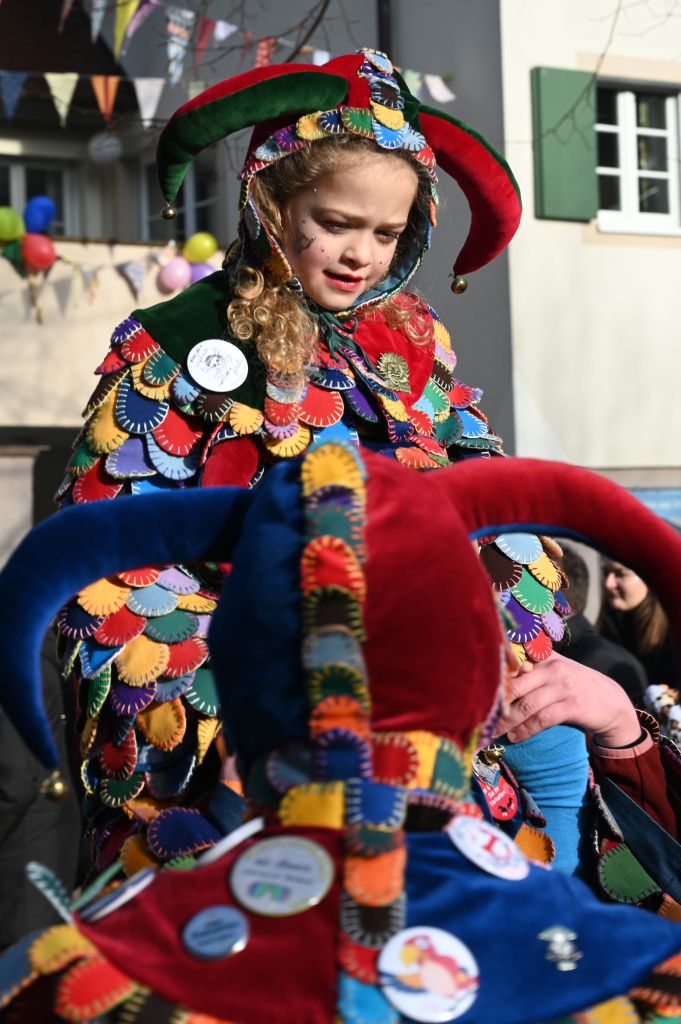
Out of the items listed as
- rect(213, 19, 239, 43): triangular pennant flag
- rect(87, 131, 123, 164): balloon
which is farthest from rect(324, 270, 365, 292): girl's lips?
rect(87, 131, 123, 164): balloon

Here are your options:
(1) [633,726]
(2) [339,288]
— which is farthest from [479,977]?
(2) [339,288]

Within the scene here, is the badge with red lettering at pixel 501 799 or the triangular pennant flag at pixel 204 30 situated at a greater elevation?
the triangular pennant flag at pixel 204 30

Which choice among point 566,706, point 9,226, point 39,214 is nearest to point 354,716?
point 566,706

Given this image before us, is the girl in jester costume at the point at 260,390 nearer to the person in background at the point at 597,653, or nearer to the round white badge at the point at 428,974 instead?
the round white badge at the point at 428,974

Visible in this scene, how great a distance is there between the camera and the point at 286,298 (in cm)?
177

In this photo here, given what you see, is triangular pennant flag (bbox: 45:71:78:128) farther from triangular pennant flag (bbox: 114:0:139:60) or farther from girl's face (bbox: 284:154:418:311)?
girl's face (bbox: 284:154:418:311)

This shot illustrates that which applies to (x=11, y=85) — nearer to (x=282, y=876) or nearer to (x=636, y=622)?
(x=636, y=622)

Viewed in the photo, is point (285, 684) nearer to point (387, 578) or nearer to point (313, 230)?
point (387, 578)

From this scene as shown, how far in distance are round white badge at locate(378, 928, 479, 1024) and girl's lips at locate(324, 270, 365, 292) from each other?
3.76ft

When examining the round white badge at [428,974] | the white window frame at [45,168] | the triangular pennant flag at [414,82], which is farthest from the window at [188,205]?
the round white badge at [428,974]

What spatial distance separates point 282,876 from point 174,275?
8883 millimetres

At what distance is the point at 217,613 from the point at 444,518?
0.67 ft

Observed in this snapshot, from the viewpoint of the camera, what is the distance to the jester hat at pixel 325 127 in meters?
1.74

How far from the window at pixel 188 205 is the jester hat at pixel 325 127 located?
8.34 meters
